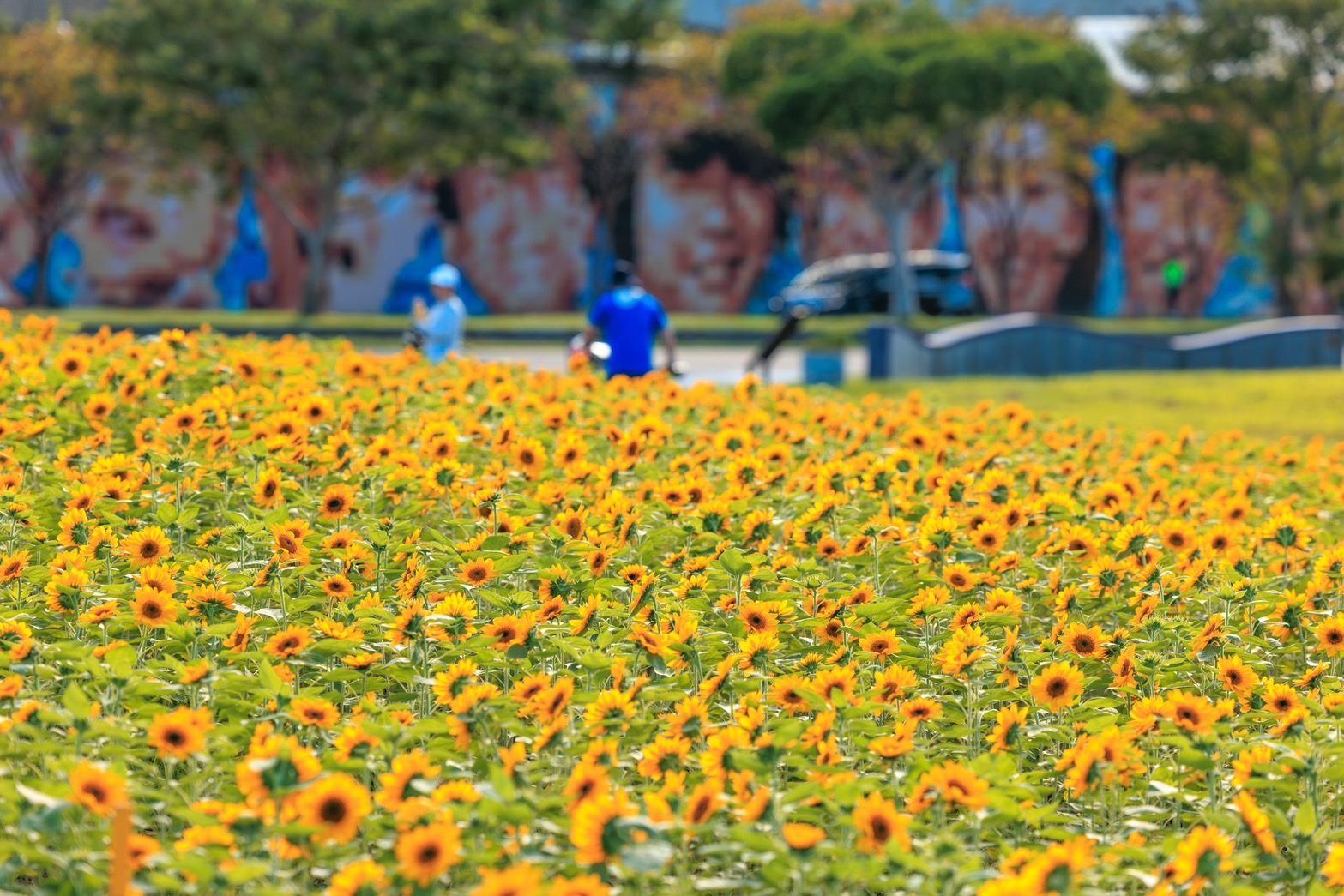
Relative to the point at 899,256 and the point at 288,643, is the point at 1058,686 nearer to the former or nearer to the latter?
the point at 288,643

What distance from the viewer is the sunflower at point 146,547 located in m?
5.58

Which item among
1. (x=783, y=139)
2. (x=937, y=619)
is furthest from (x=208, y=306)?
(x=937, y=619)

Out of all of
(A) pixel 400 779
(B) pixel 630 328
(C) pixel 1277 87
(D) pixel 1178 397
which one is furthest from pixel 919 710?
(C) pixel 1277 87

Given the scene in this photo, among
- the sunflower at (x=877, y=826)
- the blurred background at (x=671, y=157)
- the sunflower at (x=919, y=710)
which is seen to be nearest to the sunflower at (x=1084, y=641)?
the sunflower at (x=919, y=710)

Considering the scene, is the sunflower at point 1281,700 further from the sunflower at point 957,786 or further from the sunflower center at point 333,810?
the sunflower center at point 333,810

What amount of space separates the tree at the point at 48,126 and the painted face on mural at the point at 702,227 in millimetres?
13262

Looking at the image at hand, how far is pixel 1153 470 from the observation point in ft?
29.9

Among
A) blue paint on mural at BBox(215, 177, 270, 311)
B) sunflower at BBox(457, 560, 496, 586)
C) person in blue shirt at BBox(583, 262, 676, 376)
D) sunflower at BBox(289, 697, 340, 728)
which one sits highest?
blue paint on mural at BBox(215, 177, 270, 311)

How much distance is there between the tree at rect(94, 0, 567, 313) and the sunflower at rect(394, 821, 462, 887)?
33.6 metres

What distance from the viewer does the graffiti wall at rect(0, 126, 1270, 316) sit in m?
46.6

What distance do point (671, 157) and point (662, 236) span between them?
201cm

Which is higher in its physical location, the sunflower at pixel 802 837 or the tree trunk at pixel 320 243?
the tree trunk at pixel 320 243

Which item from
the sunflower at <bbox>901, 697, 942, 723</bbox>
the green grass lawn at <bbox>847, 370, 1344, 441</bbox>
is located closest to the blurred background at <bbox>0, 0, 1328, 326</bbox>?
the green grass lawn at <bbox>847, 370, 1344, 441</bbox>

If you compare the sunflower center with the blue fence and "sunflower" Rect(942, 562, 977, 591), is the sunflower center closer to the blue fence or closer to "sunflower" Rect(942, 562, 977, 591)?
"sunflower" Rect(942, 562, 977, 591)
